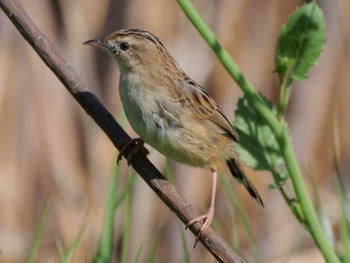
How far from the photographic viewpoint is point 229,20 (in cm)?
492

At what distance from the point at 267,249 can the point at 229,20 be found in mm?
1555

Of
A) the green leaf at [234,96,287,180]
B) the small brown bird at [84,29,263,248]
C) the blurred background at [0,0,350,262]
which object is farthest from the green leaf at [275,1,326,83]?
the blurred background at [0,0,350,262]

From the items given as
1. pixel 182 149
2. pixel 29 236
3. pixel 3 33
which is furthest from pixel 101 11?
pixel 182 149

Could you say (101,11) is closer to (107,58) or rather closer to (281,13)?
(107,58)

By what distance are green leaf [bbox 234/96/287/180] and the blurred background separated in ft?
9.08

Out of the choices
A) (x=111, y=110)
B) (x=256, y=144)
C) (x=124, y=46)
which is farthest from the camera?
(x=111, y=110)

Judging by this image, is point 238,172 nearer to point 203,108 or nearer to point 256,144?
point 203,108

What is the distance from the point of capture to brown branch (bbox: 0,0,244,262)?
1720 millimetres

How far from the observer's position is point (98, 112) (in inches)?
72.7

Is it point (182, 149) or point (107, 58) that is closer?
point (182, 149)

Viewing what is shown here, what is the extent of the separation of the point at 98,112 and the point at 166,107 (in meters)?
0.56

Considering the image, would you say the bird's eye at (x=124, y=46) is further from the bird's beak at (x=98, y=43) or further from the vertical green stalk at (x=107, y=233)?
the vertical green stalk at (x=107, y=233)

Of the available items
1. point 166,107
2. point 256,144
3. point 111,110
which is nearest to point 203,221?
point 256,144

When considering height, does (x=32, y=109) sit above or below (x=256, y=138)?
above
